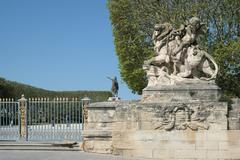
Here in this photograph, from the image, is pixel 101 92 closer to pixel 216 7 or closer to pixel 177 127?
pixel 216 7

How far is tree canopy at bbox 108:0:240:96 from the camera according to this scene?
24125 mm

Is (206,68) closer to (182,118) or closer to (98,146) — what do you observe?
(182,118)

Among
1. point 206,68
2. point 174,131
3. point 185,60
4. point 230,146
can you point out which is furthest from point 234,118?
point 185,60

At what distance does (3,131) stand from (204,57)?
32.8 ft

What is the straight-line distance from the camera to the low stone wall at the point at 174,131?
13.6 meters

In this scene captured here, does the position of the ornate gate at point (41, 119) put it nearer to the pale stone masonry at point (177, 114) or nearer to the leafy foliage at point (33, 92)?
the pale stone masonry at point (177, 114)

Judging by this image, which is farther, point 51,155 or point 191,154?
point 51,155

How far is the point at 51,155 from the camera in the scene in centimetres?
1500

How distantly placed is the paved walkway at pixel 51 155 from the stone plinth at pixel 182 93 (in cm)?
198

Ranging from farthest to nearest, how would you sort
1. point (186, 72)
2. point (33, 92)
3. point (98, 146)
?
point (33, 92)
point (98, 146)
point (186, 72)

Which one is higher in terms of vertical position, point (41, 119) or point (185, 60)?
point (185, 60)

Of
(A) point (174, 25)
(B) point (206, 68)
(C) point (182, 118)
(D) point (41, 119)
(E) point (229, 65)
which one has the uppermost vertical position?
(A) point (174, 25)

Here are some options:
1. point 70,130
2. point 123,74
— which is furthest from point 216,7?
point 70,130

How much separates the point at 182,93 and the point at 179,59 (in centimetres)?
112
